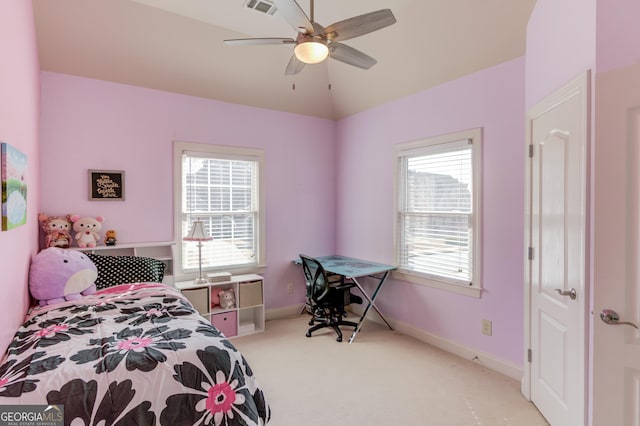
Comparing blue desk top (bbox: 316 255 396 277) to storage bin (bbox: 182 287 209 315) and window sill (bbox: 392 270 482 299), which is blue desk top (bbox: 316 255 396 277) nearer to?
window sill (bbox: 392 270 482 299)

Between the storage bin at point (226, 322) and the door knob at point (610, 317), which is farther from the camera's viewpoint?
the storage bin at point (226, 322)

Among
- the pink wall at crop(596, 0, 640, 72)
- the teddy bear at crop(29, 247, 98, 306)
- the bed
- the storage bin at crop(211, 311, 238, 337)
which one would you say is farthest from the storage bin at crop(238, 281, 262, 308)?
the pink wall at crop(596, 0, 640, 72)

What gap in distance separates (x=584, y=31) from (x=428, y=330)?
9.15 feet

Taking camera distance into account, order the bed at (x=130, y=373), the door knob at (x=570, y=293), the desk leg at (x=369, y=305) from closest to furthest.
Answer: the bed at (x=130, y=373) → the door knob at (x=570, y=293) → the desk leg at (x=369, y=305)

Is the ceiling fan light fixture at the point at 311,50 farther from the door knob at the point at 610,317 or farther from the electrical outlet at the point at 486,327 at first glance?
the electrical outlet at the point at 486,327

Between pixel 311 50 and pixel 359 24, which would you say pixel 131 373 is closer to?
pixel 311 50

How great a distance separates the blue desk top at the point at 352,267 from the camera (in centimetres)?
359

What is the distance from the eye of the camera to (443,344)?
331 cm

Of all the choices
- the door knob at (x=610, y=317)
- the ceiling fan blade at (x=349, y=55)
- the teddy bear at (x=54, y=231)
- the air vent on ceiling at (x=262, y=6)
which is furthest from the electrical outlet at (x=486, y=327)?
the teddy bear at (x=54, y=231)

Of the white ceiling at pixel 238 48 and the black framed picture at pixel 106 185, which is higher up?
the white ceiling at pixel 238 48

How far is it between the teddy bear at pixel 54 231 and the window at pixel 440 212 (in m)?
3.23

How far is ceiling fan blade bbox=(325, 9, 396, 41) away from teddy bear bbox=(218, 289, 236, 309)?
278 cm

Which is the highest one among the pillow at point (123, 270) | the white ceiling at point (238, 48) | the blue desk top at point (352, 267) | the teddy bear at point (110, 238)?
the white ceiling at point (238, 48)

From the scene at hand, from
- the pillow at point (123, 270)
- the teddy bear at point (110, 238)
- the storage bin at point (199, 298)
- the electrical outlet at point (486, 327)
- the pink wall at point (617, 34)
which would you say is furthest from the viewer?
the storage bin at point (199, 298)
